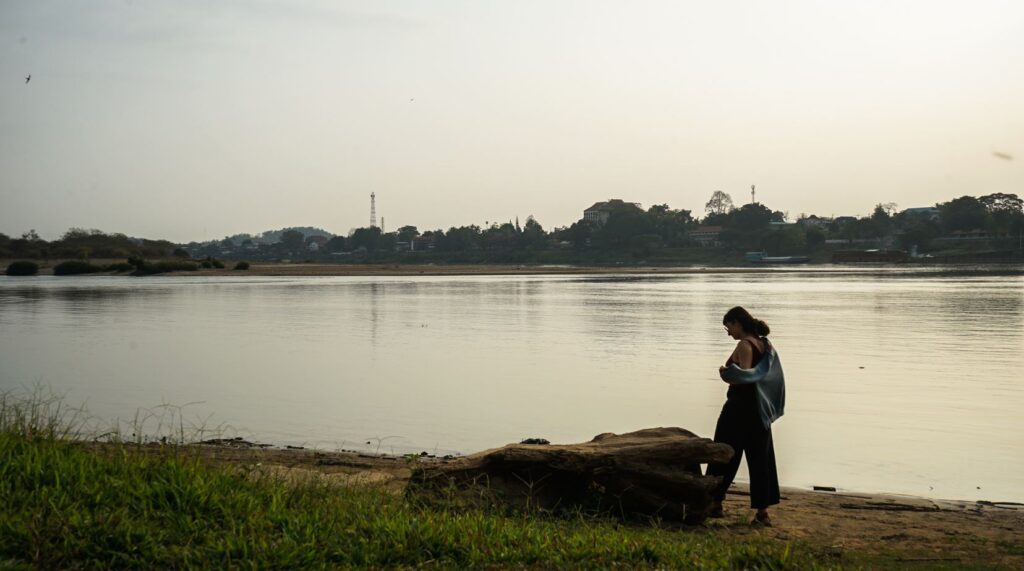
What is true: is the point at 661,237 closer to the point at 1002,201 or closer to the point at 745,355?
the point at 1002,201

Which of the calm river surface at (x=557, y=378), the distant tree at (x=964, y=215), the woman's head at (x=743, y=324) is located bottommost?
the calm river surface at (x=557, y=378)

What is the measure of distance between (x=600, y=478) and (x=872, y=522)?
2.34m

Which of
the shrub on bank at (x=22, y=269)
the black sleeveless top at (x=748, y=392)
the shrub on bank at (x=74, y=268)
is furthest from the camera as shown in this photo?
the shrub on bank at (x=22, y=269)

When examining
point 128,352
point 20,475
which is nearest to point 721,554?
point 20,475

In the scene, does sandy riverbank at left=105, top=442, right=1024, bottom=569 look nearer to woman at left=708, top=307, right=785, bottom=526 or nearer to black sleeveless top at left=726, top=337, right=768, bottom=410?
woman at left=708, top=307, right=785, bottom=526

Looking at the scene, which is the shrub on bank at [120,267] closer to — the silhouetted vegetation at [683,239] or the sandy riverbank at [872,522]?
the silhouetted vegetation at [683,239]

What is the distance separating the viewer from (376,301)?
42.3m

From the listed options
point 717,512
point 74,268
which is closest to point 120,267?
point 74,268

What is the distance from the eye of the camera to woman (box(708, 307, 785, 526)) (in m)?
7.67

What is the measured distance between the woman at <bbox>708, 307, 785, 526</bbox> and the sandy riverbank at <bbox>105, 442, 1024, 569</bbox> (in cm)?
31

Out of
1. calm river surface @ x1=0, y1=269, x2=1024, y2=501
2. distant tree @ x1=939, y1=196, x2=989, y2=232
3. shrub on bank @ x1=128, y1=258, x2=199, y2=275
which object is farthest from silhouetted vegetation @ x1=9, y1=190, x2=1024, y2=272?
calm river surface @ x1=0, y1=269, x2=1024, y2=501

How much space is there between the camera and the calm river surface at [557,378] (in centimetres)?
1113

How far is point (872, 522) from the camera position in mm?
7578

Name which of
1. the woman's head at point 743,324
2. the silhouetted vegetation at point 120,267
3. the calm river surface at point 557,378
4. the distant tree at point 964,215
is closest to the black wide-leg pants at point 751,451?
the woman's head at point 743,324
